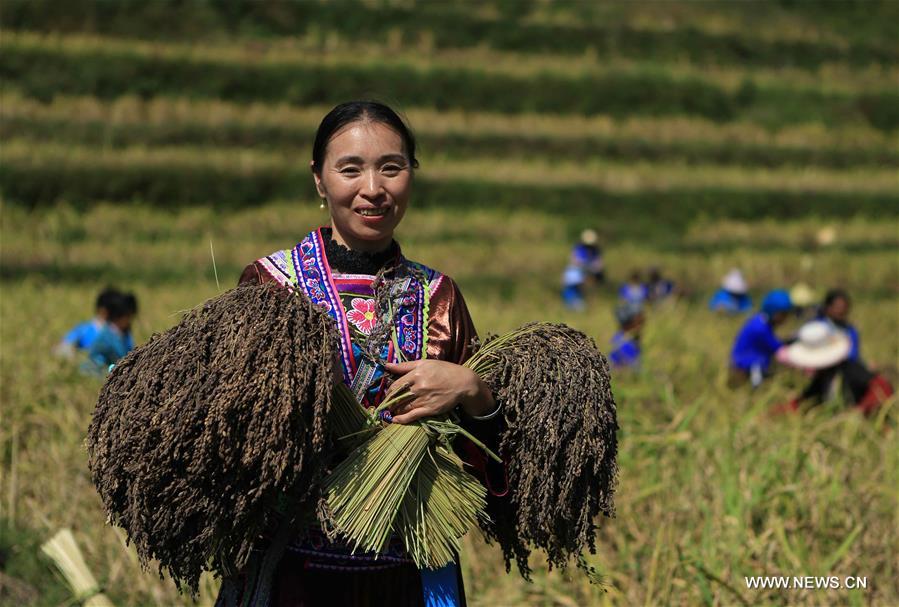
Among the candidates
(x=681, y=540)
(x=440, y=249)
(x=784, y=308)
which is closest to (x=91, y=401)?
(x=681, y=540)

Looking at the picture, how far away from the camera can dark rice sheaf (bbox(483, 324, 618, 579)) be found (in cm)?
203

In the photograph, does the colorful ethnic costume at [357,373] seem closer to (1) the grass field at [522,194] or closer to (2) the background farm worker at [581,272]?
(1) the grass field at [522,194]

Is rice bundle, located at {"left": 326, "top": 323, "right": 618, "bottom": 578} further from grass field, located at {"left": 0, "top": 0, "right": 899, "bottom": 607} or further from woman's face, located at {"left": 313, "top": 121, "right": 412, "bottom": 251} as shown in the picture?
grass field, located at {"left": 0, "top": 0, "right": 899, "bottom": 607}

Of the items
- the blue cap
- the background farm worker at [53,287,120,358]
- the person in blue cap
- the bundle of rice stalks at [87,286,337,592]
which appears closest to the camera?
the bundle of rice stalks at [87,286,337,592]

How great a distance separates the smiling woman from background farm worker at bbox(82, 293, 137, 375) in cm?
388

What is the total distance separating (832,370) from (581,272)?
17.5 feet

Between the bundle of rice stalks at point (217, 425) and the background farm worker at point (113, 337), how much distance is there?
4011mm

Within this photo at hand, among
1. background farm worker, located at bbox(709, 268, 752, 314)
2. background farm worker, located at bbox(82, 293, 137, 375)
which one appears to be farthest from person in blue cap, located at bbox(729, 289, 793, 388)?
background farm worker, located at bbox(709, 268, 752, 314)

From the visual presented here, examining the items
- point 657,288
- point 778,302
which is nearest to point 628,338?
point 778,302

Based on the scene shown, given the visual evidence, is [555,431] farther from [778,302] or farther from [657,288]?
[657,288]

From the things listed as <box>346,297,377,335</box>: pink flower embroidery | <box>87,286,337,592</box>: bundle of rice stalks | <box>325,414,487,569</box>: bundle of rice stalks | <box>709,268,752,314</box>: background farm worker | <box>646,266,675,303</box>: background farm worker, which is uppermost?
<box>646,266,675,303</box>: background farm worker

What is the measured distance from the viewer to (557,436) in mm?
2023

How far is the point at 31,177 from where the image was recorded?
555 inches

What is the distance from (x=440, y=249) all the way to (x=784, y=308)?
6.88m
